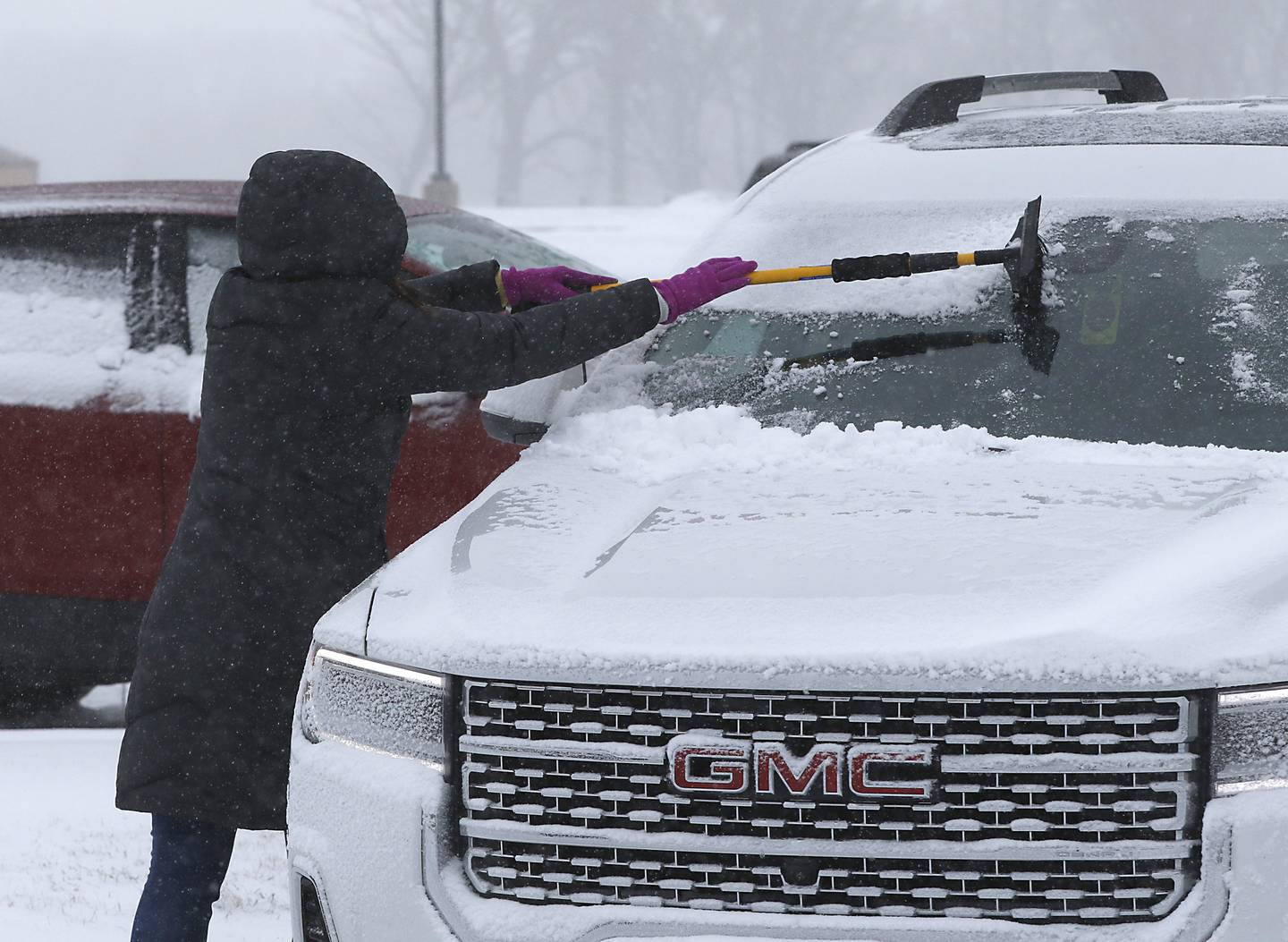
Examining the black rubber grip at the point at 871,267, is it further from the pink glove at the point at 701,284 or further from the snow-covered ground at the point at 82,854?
the snow-covered ground at the point at 82,854

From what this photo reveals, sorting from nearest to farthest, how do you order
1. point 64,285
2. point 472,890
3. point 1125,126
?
1. point 472,890
2. point 1125,126
3. point 64,285

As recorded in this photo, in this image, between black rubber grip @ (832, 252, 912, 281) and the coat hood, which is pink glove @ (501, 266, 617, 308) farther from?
the coat hood

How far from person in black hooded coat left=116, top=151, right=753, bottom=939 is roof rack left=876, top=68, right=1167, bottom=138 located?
63.5 inches

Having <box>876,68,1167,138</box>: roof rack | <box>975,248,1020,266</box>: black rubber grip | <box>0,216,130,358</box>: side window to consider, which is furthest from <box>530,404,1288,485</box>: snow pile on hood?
<box>0,216,130,358</box>: side window

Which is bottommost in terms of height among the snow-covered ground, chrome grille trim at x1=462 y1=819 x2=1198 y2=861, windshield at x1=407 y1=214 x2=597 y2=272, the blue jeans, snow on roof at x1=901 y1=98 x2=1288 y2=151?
the snow-covered ground

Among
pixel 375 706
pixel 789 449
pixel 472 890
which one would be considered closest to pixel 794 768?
pixel 472 890

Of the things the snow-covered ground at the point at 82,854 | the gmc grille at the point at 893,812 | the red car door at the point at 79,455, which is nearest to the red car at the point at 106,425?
the red car door at the point at 79,455

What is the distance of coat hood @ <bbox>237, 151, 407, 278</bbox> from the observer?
9.57 feet

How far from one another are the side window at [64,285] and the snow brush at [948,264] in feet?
8.56

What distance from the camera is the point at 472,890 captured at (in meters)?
2.39

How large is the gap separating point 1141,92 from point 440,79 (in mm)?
22146

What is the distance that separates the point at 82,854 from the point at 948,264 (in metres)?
2.49

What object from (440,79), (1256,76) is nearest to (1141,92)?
(440,79)

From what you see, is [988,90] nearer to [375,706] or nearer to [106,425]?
[375,706]
